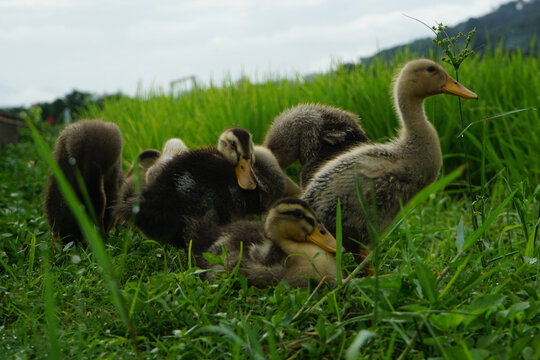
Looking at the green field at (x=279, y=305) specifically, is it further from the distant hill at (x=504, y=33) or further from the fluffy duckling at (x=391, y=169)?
the distant hill at (x=504, y=33)

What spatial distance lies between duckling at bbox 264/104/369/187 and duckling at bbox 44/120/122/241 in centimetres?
111

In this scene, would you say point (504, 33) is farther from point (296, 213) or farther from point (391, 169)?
point (296, 213)

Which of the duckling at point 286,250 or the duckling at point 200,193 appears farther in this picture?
the duckling at point 200,193

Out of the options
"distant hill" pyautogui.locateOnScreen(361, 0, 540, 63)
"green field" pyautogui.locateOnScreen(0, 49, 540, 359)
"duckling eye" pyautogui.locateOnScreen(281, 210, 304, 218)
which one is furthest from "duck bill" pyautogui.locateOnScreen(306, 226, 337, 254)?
"distant hill" pyautogui.locateOnScreen(361, 0, 540, 63)

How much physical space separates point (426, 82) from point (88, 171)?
2.21 meters

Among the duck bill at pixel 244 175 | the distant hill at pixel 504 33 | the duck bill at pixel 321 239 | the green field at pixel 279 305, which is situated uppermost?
the distant hill at pixel 504 33

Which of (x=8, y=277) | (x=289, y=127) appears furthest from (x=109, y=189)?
(x=289, y=127)

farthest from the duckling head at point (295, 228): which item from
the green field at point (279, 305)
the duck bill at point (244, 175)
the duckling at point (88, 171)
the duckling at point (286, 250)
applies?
the duckling at point (88, 171)

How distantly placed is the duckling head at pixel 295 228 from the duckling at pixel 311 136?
98cm

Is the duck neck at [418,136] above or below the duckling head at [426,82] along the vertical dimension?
below

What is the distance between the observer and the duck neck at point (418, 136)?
3203mm

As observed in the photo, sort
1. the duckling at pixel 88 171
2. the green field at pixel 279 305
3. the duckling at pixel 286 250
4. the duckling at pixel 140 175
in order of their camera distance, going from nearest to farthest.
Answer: the green field at pixel 279 305 < the duckling at pixel 286 250 < the duckling at pixel 88 171 < the duckling at pixel 140 175

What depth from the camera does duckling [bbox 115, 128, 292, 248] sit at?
3.37 metres

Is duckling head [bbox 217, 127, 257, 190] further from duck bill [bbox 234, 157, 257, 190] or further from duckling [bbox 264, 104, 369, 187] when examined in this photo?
duckling [bbox 264, 104, 369, 187]
